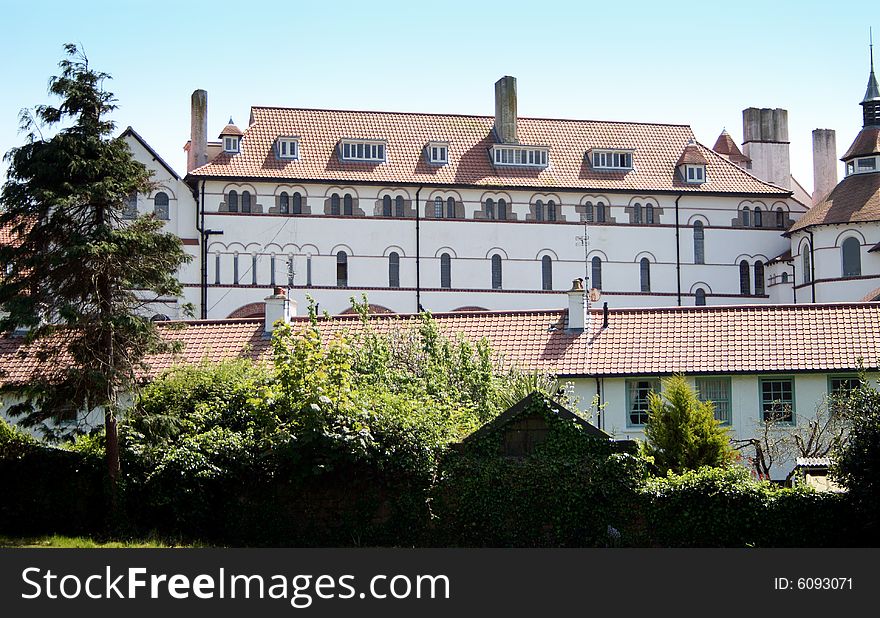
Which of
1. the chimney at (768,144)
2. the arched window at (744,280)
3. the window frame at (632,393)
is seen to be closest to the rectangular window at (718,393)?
the window frame at (632,393)

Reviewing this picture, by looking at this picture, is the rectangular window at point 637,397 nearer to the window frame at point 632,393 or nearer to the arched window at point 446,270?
the window frame at point 632,393

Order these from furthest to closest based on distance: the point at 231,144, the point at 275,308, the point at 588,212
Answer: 1. the point at 588,212
2. the point at 231,144
3. the point at 275,308

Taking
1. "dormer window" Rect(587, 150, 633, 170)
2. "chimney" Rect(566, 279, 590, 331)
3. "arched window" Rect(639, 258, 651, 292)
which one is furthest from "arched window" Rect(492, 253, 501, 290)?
"chimney" Rect(566, 279, 590, 331)

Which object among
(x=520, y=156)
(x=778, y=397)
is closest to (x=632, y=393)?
(x=778, y=397)

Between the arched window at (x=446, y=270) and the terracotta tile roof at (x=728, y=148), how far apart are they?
21566mm

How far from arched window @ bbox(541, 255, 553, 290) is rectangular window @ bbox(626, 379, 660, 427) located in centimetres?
3165

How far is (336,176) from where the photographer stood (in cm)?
6681

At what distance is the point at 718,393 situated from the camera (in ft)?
119

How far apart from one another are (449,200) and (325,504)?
4244 cm

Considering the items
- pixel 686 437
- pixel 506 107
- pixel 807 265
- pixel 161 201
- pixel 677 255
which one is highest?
pixel 506 107

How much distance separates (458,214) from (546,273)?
5363mm

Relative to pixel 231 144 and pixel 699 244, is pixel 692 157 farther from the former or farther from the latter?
pixel 231 144

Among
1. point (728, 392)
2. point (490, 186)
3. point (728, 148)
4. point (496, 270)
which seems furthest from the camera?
point (728, 148)

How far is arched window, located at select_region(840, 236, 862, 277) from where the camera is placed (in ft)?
213
